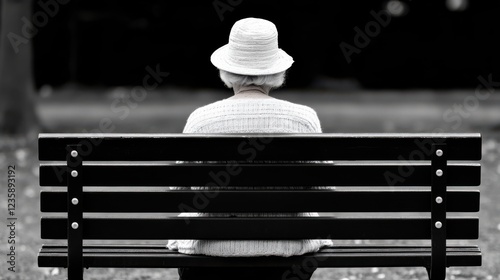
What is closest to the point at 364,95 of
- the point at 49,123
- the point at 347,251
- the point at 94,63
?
the point at 94,63

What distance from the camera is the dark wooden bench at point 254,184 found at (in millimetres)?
4027

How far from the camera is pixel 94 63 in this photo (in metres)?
26.4

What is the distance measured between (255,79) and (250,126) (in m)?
0.18

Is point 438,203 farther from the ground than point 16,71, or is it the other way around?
point 16,71

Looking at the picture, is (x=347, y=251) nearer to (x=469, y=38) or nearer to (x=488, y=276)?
(x=488, y=276)

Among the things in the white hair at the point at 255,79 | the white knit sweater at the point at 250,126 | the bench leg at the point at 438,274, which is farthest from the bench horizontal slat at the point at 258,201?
the white hair at the point at 255,79

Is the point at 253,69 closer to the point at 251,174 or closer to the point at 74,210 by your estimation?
the point at 251,174

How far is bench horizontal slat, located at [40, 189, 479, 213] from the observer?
159 inches

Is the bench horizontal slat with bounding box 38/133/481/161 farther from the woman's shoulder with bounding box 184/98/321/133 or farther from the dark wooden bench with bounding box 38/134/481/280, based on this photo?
the woman's shoulder with bounding box 184/98/321/133

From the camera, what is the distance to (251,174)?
4.05m

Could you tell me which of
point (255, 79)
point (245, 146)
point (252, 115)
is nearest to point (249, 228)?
point (245, 146)

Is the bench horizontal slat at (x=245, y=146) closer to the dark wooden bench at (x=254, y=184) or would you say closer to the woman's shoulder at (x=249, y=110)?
the dark wooden bench at (x=254, y=184)

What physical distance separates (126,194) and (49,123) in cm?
1420

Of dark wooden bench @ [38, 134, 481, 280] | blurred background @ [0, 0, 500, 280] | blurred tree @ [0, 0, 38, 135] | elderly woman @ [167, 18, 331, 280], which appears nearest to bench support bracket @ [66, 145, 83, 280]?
dark wooden bench @ [38, 134, 481, 280]
